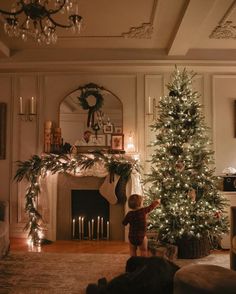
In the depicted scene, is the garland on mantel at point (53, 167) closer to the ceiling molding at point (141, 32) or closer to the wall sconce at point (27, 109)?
the wall sconce at point (27, 109)

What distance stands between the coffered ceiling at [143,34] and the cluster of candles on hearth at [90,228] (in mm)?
2602

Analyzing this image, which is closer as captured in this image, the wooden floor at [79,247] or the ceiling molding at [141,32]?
the ceiling molding at [141,32]

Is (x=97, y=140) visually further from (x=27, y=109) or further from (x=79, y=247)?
(x=79, y=247)

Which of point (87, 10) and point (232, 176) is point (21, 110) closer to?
point (87, 10)

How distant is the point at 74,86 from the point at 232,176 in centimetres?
288

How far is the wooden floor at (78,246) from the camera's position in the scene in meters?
4.28

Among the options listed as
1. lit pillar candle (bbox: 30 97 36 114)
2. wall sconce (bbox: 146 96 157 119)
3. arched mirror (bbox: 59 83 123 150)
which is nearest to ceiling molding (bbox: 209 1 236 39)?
wall sconce (bbox: 146 96 157 119)

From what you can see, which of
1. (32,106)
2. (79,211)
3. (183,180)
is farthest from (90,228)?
(32,106)

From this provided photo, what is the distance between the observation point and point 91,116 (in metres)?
5.01

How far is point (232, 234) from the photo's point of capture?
3326 mm

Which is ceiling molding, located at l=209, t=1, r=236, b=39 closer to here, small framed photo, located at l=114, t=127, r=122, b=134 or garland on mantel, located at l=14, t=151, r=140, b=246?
small framed photo, located at l=114, t=127, r=122, b=134

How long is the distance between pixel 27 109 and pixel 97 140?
4.26ft

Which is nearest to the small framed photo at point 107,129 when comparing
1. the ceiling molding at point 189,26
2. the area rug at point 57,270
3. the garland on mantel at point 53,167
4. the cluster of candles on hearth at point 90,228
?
the garland on mantel at point 53,167

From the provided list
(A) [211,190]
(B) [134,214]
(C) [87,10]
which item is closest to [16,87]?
(C) [87,10]
